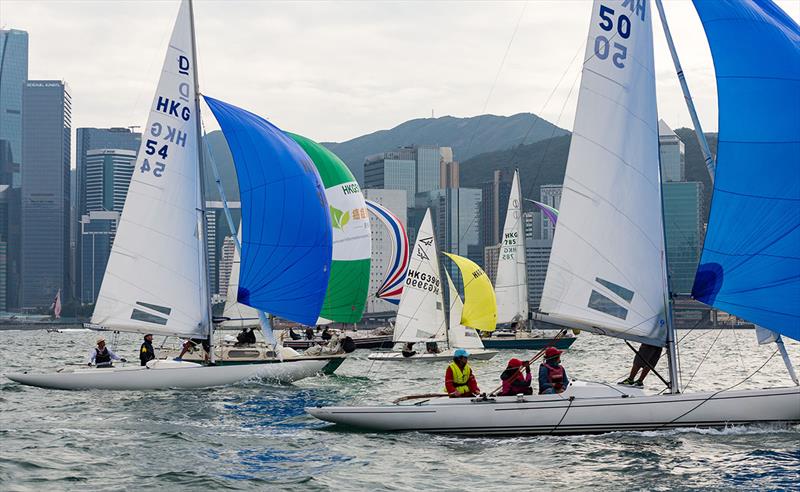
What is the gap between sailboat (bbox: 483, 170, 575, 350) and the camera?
5066cm

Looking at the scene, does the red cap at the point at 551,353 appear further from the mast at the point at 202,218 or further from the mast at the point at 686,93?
the mast at the point at 202,218

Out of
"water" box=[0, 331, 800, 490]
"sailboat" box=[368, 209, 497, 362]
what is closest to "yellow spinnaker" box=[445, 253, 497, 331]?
"sailboat" box=[368, 209, 497, 362]

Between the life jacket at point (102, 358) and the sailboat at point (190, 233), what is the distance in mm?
700

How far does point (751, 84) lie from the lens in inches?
610

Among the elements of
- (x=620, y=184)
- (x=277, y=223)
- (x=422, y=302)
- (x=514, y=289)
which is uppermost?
(x=620, y=184)

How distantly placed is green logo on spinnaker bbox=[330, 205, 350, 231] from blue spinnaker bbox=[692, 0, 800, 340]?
20.8m

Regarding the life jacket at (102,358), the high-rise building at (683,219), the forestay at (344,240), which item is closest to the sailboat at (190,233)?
the life jacket at (102,358)

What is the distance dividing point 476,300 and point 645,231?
26.1 m

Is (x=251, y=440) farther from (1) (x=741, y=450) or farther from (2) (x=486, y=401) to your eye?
(1) (x=741, y=450)

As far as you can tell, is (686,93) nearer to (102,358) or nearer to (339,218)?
(102,358)

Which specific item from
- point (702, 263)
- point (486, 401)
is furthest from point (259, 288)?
point (702, 263)

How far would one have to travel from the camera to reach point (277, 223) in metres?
25.1

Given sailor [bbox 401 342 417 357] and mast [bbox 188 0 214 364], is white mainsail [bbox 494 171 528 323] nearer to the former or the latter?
sailor [bbox 401 342 417 357]

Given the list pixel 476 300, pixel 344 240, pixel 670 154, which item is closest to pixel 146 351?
pixel 344 240
